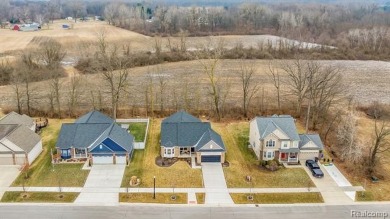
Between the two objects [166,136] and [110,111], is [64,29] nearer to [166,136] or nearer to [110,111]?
[110,111]

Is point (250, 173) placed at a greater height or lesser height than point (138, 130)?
lesser

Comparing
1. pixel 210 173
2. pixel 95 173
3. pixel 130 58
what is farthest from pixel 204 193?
pixel 130 58

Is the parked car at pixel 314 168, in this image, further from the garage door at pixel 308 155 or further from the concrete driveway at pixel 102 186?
the concrete driveway at pixel 102 186

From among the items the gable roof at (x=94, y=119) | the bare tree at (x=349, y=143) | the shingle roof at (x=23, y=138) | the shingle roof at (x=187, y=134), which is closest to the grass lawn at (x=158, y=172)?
the shingle roof at (x=187, y=134)

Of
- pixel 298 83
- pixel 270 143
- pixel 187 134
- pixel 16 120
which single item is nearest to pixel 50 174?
pixel 16 120

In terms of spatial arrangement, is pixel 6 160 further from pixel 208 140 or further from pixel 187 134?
pixel 208 140

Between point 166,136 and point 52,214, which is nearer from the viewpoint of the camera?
Result: point 52,214
